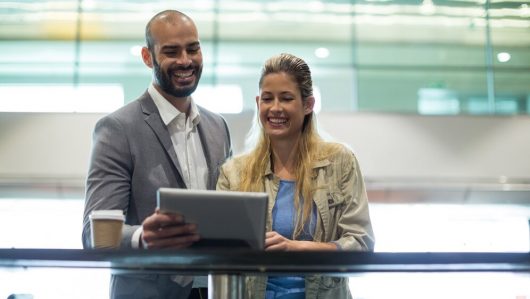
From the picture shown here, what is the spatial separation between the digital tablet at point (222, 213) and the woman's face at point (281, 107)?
72 cm

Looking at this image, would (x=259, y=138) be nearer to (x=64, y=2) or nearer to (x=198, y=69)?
(x=198, y=69)

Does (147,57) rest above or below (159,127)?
above

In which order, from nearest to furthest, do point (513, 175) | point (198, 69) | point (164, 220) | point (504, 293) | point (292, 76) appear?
point (164, 220)
point (504, 293)
point (292, 76)
point (198, 69)
point (513, 175)

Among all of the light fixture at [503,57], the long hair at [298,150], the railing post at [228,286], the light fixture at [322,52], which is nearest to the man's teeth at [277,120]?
the long hair at [298,150]

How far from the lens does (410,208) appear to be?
303 inches

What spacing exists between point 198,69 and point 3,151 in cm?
506

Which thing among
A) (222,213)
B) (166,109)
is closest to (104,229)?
(222,213)

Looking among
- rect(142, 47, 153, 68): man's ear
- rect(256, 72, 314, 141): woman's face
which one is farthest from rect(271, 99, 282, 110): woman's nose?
rect(142, 47, 153, 68): man's ear

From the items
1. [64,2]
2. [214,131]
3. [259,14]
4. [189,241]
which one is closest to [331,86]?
[259,14]

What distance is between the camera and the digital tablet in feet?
5.82

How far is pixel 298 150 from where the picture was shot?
2.56 meters

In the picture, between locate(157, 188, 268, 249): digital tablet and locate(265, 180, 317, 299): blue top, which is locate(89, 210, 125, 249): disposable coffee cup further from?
→ locate(265, 180, 317, 299): blue top

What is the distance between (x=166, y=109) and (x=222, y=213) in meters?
1.11

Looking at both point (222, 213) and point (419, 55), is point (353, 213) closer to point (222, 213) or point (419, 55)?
point (222, 213)
